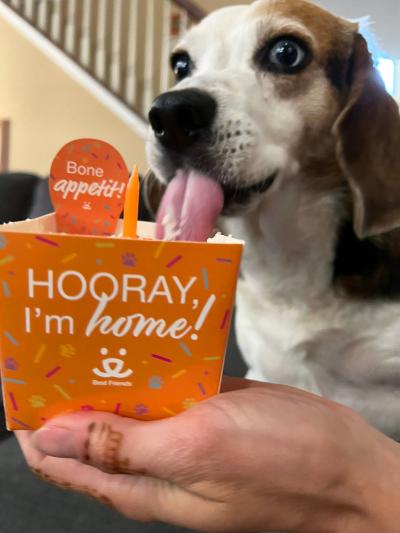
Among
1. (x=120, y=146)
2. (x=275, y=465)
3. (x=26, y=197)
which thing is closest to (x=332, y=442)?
(x=275, y=465)

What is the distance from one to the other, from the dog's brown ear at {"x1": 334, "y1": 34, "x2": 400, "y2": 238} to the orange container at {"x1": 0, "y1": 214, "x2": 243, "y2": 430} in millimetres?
495

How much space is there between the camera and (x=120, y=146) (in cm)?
352

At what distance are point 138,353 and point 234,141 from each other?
0.42 metres

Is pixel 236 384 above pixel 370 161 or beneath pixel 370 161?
beneath

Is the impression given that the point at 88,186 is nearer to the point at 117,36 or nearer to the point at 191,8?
the point at 191,8

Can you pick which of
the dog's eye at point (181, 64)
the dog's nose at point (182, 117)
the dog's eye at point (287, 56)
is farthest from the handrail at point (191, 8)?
the dog's nose at point (182, 117)

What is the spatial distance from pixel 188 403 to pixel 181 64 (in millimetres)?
753

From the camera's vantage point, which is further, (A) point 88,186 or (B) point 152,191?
(B) point 152,191

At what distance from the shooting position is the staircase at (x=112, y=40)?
3.39 m

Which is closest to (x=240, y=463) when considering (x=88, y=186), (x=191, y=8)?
(x=88, y=186)

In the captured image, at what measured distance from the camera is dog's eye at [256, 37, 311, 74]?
0.85 m

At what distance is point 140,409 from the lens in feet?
1.42

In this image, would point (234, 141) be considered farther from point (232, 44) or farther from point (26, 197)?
point (26, 197)

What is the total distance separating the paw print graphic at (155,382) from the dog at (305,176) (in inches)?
14.5
